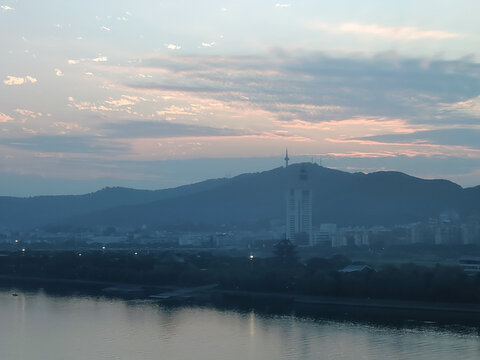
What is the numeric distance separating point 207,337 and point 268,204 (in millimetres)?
59792

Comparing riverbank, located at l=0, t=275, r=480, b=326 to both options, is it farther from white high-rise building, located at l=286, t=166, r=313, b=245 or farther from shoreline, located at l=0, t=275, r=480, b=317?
white high-rise building, located at l=286, t=166, r=313, b=245

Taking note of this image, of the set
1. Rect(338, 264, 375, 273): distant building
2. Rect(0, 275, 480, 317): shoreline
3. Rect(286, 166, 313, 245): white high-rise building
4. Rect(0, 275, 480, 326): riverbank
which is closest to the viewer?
Rect(0, 275, 480, 326): riverbank

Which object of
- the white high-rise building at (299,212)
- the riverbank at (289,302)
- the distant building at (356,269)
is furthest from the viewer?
the white high-rise building at (299,212)

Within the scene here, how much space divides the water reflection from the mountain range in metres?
42.4

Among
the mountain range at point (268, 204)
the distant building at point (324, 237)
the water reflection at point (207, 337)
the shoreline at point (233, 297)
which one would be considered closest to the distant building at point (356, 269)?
the shoreline at point (233, 297)

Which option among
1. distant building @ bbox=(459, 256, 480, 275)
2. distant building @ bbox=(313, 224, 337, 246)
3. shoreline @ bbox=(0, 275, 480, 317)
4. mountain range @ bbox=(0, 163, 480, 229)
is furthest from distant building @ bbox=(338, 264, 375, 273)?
mountain range @ bbox=(0, 163, 480, 229)

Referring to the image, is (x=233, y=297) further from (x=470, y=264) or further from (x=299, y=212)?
(x=299, y=212)

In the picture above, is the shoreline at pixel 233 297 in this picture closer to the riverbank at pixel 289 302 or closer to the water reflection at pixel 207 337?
the riverbank at pixel 289 302

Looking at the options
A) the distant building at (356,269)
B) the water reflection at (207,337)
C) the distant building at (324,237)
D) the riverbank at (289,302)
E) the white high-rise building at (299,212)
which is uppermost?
the white high-rise building at (299,212)

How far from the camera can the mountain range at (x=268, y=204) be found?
215 feet

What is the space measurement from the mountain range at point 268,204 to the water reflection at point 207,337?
4244cm

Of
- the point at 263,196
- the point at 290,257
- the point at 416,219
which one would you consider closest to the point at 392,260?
the point at 290,257

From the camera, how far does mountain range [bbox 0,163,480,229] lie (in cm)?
6556

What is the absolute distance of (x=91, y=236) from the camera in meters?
58.4
